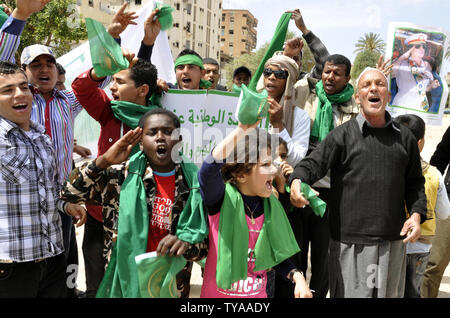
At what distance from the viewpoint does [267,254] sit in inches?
90.4

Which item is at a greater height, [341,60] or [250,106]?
[341,60]

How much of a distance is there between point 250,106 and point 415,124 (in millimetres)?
2287

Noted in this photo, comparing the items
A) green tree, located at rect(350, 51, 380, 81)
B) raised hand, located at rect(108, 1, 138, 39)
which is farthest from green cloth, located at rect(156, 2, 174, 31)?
green tree, located at rect(350, 51, 380, 81)

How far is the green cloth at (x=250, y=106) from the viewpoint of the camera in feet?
6.24

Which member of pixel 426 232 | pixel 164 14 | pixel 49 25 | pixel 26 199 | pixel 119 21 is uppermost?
pixel 49 25

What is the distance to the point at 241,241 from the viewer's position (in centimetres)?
221

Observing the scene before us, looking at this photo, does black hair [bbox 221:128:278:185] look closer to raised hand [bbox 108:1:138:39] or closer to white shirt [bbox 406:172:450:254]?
raised hand [bbox 108:1:138:39]

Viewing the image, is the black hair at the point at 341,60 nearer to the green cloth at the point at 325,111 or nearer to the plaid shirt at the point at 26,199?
the green cloth at the point at 325,111

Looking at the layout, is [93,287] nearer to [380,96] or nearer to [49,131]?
[49,131]

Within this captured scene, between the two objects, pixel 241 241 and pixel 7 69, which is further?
pixel 7 69

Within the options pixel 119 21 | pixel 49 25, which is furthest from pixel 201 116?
pixel 49 25

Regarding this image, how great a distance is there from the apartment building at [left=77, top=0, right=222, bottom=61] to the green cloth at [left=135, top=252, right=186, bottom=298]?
141ft

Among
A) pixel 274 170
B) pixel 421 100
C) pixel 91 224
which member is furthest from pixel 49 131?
pixel 421 100

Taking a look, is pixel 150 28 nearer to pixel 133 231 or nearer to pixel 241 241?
pixel 133 231
